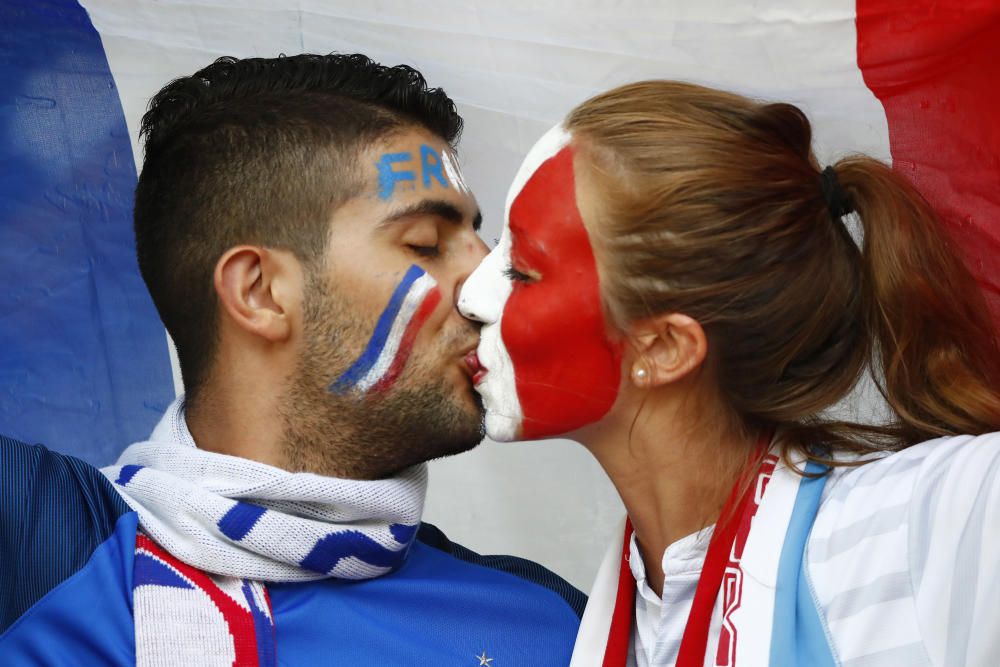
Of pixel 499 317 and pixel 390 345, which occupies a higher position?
pixel 499 317

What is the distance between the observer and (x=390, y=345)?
2043 mm

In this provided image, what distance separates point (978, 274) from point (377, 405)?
1056 mm

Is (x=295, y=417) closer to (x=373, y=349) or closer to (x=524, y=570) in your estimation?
(x=373, y=349)

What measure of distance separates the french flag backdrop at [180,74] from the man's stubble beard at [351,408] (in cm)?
79

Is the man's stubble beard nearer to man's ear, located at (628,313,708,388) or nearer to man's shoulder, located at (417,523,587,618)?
man's shoulder, located at (417,523,587,618)

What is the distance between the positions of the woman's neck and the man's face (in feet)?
1.13

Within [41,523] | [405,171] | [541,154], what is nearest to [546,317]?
[541,154]

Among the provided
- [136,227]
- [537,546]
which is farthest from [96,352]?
[537,546]

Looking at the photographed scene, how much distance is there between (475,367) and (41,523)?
2.37 feet

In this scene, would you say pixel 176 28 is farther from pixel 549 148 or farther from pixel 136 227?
pixel 549 148

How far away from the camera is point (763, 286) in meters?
1.68

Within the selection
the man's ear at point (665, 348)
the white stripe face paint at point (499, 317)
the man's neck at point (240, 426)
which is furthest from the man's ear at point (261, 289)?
the man's ear at point (665, 348)

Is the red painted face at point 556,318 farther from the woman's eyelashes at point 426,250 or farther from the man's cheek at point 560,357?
the woman's eyelashes at point 426,250

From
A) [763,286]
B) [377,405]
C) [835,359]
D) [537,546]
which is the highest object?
[763,286]
